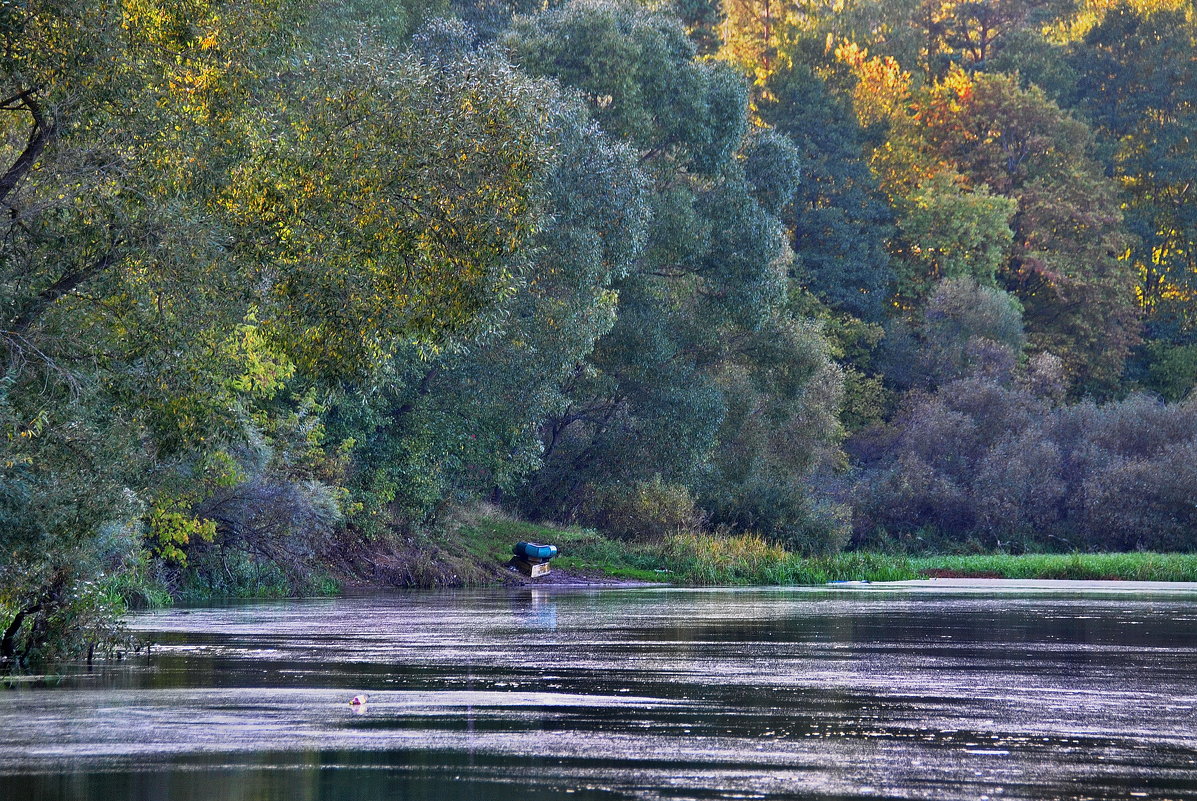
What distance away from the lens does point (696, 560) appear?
45.6 m

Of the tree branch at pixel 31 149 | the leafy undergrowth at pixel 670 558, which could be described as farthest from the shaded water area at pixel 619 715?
the leafy undergrowth at pixel 670 558

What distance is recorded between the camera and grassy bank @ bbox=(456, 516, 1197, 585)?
44562 mm

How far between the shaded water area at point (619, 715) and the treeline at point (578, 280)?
3103 mm

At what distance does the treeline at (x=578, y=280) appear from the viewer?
16531mm

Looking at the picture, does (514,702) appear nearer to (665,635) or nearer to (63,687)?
(63,687)

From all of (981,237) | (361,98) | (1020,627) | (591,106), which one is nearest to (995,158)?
(981,237)

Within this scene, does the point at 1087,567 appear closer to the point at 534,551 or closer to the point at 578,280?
the point at 534,551

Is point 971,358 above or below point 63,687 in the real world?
above

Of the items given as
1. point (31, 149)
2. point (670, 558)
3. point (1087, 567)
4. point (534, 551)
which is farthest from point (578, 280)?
point (31, 149)

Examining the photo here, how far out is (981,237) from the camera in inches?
2874

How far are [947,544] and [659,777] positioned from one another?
57163 millimetres

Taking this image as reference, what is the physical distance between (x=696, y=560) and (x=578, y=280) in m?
8.81

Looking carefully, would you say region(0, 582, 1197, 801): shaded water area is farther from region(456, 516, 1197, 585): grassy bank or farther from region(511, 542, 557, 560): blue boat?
region(456, 516, 1197, 585): grassy bank

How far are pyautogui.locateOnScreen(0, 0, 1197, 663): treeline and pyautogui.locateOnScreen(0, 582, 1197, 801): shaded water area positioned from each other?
10.2ft
